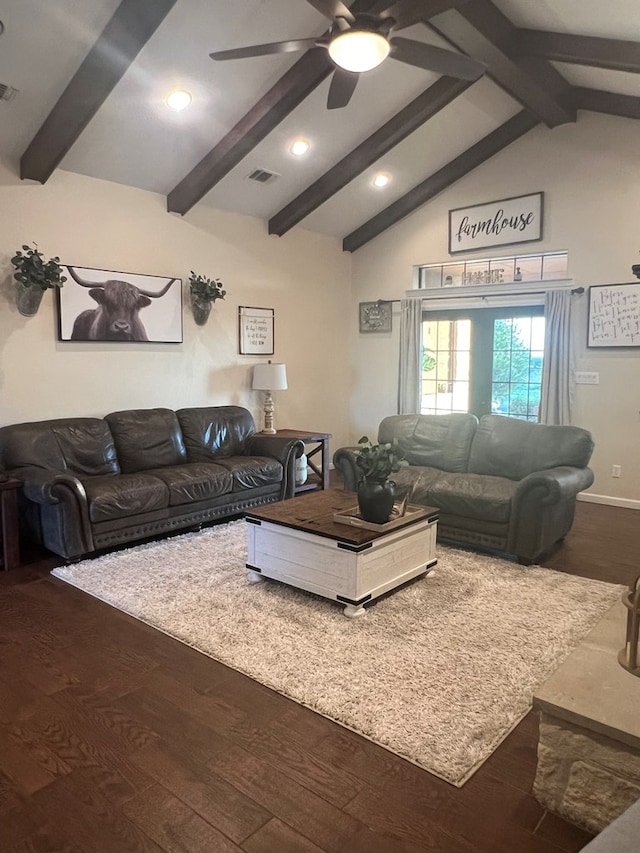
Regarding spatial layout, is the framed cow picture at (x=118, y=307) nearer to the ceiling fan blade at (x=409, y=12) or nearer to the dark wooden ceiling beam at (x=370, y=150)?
the dark wooden ceiling beam at (x=370, y=150)

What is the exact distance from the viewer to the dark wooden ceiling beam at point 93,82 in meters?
3.56

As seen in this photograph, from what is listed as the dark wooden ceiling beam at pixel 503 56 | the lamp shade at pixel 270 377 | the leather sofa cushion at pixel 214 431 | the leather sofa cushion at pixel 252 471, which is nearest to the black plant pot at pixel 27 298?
the leather sofa cushion at pixel 214 431

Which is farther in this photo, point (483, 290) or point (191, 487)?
point (483, 290)

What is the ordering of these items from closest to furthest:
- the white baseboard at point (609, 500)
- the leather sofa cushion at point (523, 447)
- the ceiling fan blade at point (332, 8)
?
the ceiling fan blade at point (332, 8), the leather sofa cushion at point (523, 447), the white baseboard at point (609, 500)

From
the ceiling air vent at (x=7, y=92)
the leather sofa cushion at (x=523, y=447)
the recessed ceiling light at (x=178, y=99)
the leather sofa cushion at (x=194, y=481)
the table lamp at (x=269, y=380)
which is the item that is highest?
the recessed ceiling light at (x=178, y=99)

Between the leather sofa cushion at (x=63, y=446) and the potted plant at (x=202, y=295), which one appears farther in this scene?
the potted plant at (x=202, y=295)

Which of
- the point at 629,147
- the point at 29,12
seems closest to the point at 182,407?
the point at 29,12

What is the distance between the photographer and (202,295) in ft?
19.1

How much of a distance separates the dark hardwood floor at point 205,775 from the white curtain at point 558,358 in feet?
13.4

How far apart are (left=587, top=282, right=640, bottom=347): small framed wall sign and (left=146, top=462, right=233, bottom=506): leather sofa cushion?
12.4 ft

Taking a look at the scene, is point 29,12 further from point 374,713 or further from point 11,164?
point 374,713

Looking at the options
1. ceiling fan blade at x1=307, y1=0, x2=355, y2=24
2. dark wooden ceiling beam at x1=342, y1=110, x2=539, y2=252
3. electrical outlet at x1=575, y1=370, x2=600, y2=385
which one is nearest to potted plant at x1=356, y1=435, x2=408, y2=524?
ceiling fan blade at x1=307, y1=0, x2=355, y2=24

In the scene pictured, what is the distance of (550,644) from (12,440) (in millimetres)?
3870

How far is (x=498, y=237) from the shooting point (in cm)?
632
